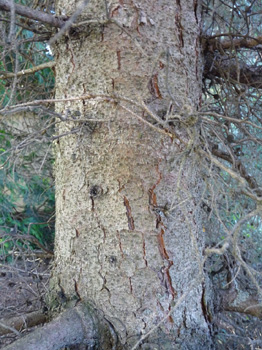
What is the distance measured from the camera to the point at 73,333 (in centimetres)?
120

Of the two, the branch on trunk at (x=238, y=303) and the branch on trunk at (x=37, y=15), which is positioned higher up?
the branch on trunk at (x=37, y=15)

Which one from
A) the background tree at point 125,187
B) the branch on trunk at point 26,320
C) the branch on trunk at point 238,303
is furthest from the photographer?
the branch on trunk at point 238,303

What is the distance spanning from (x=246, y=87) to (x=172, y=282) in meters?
1.03

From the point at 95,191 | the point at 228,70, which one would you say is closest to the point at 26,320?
the point at 95,191

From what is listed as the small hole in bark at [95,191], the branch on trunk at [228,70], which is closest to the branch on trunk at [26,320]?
the small hole in bark at [95,191]

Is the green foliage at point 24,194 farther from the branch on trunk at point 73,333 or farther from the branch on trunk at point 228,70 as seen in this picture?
the branch on trunk at point 228,70

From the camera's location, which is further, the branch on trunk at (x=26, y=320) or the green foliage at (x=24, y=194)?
the green foliage at (x=24, y=194)

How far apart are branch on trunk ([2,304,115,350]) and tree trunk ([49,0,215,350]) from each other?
0.04m

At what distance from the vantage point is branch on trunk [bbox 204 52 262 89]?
1.71m

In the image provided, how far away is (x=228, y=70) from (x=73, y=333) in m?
1.30

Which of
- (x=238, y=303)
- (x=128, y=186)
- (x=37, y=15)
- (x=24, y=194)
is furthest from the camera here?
(x=24, y=194)

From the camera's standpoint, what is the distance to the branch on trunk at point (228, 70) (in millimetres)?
1711

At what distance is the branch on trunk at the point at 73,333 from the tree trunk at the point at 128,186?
0.13 feet

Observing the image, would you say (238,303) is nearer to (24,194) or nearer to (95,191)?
(95,191)
